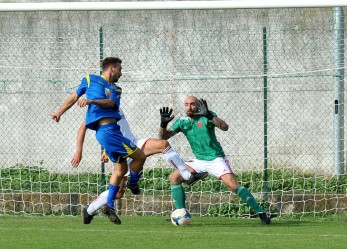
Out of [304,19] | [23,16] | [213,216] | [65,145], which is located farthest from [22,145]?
[304,19]

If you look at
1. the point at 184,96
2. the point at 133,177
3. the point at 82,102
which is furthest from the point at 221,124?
the point at 184,96

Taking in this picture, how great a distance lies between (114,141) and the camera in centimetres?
1267

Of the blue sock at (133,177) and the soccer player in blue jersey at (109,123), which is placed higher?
the soccer player in blue jersey at (109,123)

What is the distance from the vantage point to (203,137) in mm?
13664

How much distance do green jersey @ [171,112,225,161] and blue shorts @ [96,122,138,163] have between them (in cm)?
122

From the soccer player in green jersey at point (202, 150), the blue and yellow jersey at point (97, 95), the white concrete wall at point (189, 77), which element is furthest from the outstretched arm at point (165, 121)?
the white concrete wall at point (189, 77)

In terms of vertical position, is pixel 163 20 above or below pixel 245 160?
above

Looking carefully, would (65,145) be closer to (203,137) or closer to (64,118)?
(64,118)

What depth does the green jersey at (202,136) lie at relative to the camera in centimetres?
1366

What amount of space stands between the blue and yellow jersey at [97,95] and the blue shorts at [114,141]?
0.40 ft

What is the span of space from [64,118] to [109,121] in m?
3.69

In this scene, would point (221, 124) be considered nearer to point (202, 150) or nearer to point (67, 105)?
point (202, 150)

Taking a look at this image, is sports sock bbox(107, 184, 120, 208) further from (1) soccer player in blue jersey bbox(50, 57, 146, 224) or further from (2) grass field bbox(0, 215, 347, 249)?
(2) grass field bbox(0, 215, 347, 249)

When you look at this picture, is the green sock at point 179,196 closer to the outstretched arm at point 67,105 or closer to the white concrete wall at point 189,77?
the outstretched arm at point 67,105
